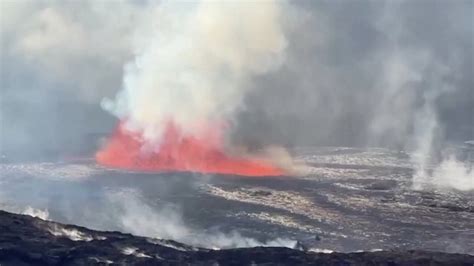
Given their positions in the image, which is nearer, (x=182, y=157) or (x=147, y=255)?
(x=147, y=255)

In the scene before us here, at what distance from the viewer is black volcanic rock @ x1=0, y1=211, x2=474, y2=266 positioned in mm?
39344

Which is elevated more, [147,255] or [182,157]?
[182,157]

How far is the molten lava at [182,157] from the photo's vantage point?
272 feet

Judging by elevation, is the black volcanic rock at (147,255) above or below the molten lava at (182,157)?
below

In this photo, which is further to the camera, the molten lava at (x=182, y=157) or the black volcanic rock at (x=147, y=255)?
the molten lava at (x=182, y=157)

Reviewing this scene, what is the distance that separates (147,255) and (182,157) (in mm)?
45871

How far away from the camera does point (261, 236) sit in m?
51.1

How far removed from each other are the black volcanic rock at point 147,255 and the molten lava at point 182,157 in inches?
1496

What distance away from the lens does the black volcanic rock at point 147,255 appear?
3934 cm

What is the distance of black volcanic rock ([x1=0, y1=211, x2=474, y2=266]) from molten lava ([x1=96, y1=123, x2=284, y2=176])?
125 feet

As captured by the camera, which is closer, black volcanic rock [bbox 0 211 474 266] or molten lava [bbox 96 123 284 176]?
black volcanic rock [bbox 0 211 474 266]

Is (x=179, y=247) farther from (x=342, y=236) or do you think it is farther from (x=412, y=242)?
(x=412, y=242)

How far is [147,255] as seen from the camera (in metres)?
41.1

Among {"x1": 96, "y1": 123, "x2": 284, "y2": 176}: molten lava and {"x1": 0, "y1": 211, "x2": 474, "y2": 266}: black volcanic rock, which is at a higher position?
{"x1": 96, "y1": 123, "x2": 284, "y2": 176}: molten lava
